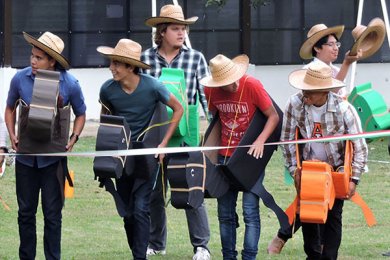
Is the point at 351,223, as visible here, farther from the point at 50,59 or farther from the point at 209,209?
the point at 50,59

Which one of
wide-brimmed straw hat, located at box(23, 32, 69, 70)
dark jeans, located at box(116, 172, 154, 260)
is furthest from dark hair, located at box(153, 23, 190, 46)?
dark jeans, located at box(116, 172, 154, 260)

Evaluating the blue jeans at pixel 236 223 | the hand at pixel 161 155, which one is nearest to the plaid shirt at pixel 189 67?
the hand at pixel 161 155

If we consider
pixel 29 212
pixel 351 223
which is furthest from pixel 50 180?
pixel 351 223

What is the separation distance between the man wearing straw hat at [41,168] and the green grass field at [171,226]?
1053 millimetres

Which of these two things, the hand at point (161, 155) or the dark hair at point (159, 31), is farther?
the dark hair at point (159, 31)

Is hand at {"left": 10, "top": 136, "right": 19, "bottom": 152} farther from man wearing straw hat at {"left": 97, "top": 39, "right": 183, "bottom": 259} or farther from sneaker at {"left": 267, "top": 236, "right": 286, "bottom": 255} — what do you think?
sneaker at {"left": 267, "top": 236, "right": 286, "bottom": 255}

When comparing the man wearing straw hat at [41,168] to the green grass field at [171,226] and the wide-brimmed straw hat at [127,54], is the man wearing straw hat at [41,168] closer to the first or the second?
the wide-brimmed straw hat at [127,54]

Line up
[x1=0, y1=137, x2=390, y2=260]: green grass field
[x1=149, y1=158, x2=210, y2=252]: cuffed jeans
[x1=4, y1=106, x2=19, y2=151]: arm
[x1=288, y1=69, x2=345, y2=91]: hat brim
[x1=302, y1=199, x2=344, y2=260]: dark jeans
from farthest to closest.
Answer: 1. [x1=0, y1=137, x2=390, y2=260]: green grass field
2. [x1=149, y1=158, x2=210, y2=252]: cuffed jeans
3. [x1=4, y1=106, x2=19, y2=151]: arm
4. [x1=302, y1=199, x2=344, y2=260]: dark jeans
5. [x1=288, y1=69, x2=345, y2=91]: hat brim

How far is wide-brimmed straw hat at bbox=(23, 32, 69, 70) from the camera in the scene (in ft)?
28.2

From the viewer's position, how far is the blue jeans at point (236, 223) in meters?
8.77

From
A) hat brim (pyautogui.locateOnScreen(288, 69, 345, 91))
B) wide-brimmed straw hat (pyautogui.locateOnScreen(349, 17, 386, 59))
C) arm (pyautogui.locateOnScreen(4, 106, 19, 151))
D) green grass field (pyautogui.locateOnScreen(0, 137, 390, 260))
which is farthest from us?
green grass field (pyautogui.locateOnScreen(0, 137, 390, 260))

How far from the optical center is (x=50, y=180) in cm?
863

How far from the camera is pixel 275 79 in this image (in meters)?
23.7

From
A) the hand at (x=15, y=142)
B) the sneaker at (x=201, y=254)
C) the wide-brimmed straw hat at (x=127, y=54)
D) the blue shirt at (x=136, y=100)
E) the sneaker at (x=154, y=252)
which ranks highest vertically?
the wide-brimmed straw hat at (x=127, y=54)
